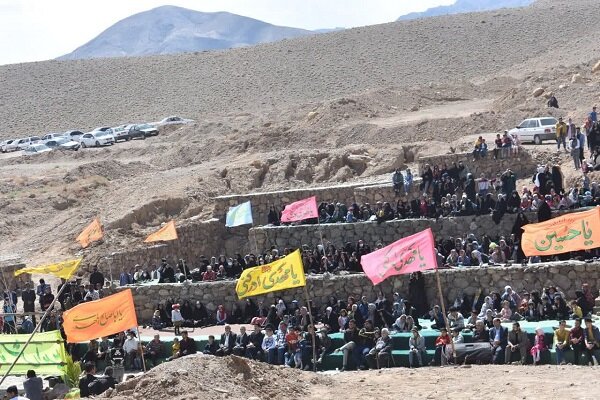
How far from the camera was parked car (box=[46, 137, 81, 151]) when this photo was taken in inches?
2502

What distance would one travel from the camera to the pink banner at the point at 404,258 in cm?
1931

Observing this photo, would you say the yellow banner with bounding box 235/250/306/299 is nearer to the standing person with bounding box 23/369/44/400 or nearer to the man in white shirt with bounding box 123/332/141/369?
the man in white shirt with bounding box 123/332/141/369

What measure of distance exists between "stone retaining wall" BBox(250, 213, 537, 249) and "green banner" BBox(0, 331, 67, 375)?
28.0ft

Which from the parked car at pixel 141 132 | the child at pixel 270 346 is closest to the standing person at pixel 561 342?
the child at pixel 270 346

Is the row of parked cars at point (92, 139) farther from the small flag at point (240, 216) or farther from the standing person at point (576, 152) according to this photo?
the standing person at point (576, 152)

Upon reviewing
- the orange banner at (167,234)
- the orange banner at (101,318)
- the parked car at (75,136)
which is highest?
the parked car at (75,136)

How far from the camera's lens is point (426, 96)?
57.8m

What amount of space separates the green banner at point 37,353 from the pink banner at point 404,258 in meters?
6.63

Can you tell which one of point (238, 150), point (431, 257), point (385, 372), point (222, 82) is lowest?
point (385, 372)

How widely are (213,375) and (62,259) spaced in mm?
19889

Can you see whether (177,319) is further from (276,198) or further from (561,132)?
(561,132)

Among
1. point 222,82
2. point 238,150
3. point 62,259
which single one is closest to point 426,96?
point 238,150

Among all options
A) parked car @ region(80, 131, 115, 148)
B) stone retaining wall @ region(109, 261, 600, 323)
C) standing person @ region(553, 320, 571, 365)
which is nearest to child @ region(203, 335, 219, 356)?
stone retaining wall @ region(109, 261, 600, 323)

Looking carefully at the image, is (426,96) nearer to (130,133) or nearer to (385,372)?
(130,133)
